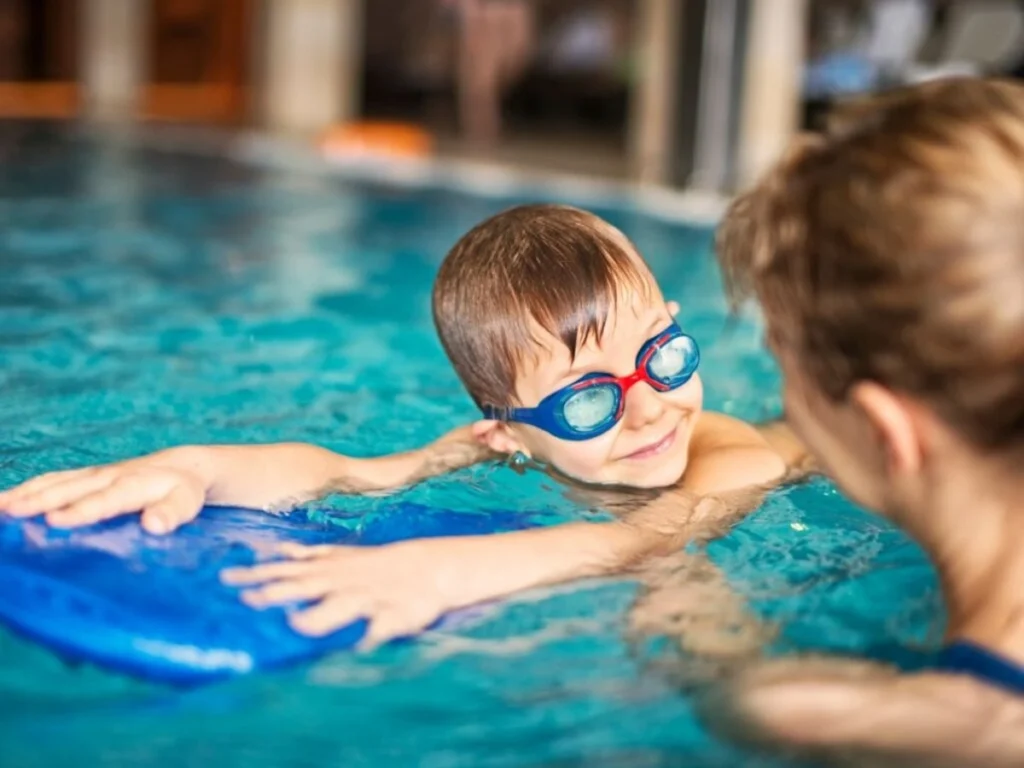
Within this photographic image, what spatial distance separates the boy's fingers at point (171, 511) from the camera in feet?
7.00

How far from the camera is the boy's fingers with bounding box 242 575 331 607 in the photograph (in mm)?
1920

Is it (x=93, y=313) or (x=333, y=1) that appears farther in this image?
(x=333, y=1)

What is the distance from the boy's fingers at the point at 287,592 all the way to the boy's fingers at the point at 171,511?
271 millimetres

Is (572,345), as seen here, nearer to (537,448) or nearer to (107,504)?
(537,448)

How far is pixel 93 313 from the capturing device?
4.56m

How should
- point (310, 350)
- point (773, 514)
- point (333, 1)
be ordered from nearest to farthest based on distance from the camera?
point (773, 514), point (310, 350), point (333, 1)

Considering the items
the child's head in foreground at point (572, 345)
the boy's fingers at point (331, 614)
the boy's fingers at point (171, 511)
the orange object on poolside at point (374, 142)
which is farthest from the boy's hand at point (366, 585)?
the orange object on poolside at point (374, 142)

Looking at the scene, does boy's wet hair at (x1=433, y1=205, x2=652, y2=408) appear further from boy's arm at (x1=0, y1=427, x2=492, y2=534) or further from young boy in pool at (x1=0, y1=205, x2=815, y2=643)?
boy's arm at (x1=0, y1=427, x2=492, y2=534)

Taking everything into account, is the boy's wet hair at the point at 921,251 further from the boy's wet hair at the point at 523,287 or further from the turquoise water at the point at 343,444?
the boy's wet hair at the point at 523,287

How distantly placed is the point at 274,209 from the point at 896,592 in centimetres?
589

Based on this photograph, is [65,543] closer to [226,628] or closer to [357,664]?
[226,628]

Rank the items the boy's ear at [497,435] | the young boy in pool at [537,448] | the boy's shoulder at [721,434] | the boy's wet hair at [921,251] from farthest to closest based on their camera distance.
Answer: the boy's shoulder at [721,434]
the boy's ear at [497,435]
the young boy in pool at [537,448]
the boy's wet hair at [921,251]

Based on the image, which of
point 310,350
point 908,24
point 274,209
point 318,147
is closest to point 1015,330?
point 310,350

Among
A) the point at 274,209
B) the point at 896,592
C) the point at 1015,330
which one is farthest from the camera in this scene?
the point at 274,209
